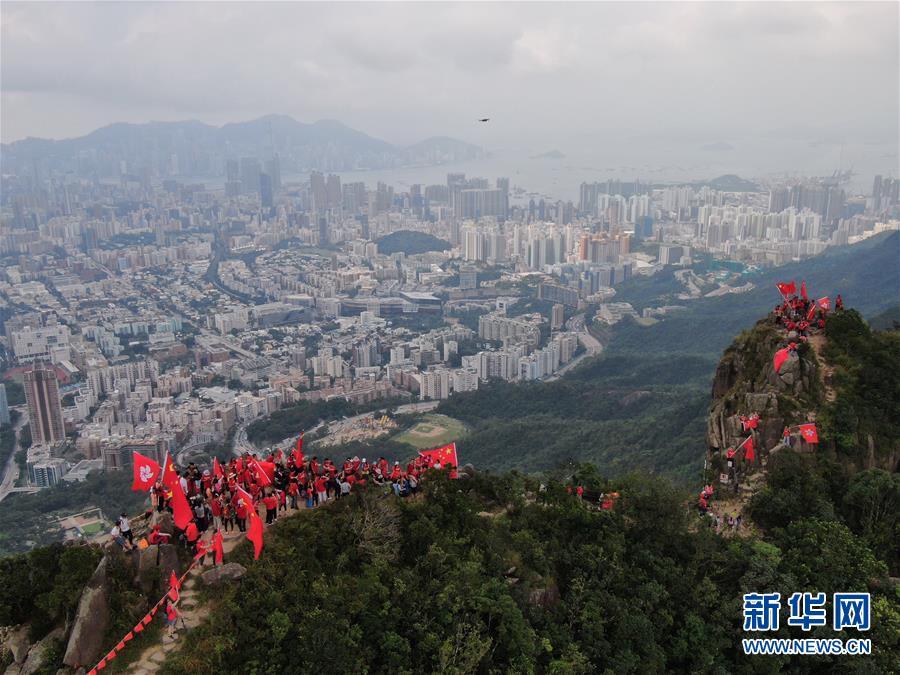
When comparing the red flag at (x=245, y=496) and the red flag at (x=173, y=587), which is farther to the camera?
the red flag at (x=245, y=496)

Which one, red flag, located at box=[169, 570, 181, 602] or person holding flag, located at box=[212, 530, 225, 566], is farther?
person holding flag, located at box=[212, 530, 225, 566]

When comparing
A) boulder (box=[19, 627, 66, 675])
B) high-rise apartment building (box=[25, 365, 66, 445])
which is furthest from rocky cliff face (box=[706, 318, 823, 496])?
high-rise apartment building (box=[25, 365, 66, 445])

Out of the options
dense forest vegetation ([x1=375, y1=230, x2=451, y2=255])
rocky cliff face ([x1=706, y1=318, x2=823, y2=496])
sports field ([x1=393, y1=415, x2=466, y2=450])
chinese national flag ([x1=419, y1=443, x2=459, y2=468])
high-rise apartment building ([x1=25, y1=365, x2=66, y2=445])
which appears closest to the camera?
chinese national flag ([x1=419, y1=443, x2=459, y2=468])

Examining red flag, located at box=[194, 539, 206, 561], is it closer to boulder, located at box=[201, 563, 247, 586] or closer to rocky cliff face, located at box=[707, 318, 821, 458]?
boulder, located at box=[201, 563, 247, 586]

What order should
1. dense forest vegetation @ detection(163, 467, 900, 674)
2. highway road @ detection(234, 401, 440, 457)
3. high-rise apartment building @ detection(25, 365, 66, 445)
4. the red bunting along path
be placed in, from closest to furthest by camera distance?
the red bunting along path → dense forest vegetation @ detection(163, 467, 900, 674) → highway road @ detection(234, 401, 440, 457) → high-rise apartment building @ detection(25, 365, 66, 445)

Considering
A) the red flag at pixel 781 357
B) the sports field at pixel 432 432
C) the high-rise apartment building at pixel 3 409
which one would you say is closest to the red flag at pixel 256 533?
the red flag at pixel 781 357

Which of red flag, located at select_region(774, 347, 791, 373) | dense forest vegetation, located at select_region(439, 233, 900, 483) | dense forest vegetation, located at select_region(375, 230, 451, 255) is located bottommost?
dense forest vegetation, located at select_region(439, 233, 900, 483)

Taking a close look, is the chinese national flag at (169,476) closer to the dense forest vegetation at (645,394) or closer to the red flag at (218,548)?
the red flag at (218,548)

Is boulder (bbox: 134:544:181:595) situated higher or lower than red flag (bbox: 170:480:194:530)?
lower
